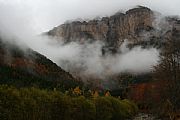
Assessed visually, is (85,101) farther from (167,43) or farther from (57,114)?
(167,43)

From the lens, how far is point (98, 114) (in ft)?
285

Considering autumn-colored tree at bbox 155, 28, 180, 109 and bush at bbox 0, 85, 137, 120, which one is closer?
bush at bbox 0, 85, 137, 120

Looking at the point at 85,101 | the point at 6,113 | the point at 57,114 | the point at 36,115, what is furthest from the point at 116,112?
the point at 6,113

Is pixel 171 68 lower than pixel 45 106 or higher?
higher

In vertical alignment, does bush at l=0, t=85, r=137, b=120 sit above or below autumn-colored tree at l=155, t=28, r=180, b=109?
below

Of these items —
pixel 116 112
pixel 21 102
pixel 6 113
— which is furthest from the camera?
pixel 116 112

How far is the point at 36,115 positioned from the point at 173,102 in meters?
20.1

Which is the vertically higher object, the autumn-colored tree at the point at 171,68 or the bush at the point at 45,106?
the autumn-colored tree at the point at 171,68

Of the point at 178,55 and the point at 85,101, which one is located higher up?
the point at 178,55

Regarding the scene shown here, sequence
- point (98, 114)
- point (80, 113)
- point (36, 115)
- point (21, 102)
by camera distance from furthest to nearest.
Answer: point (98, 114)
point (80, 113)
point (36, 115)
point (21, 102)

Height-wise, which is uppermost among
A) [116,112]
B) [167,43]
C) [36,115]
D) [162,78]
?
[167,43]

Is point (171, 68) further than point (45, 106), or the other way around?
point (45, 106)

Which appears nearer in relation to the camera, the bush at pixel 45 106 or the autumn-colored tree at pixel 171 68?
the bush at pixel 45 106

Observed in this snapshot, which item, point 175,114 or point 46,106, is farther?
point 46,106
